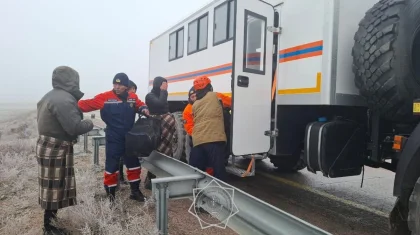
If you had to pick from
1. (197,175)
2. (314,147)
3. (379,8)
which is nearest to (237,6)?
(379,8)

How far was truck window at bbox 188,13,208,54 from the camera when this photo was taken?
5703mm

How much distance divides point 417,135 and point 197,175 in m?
1.87

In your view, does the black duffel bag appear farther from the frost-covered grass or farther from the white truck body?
the white truck body

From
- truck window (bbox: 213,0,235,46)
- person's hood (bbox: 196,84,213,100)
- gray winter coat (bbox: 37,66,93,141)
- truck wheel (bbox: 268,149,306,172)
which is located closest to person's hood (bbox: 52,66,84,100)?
gray winter coat (bbox: 37,66,93,141)

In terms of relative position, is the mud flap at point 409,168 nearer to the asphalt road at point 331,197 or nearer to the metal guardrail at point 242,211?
the asphalt road at point 331,197

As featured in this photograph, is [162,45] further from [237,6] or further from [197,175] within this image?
[197,175]

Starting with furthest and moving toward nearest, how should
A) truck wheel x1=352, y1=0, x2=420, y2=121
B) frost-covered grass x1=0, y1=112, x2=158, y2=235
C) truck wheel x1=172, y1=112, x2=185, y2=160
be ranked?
truck wheel x1=172, y1=112, x2=185, y2=160
frost-covered grass x1=0, y1=112, x2=158, y2=235
truck wheel x1=352, y1=0, x2=420, y2=121

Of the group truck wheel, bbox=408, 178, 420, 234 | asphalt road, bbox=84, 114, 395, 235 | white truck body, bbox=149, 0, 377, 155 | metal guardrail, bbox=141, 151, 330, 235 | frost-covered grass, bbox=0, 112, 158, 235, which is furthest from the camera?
asphalt road, bbox=84, 114, 395, 235

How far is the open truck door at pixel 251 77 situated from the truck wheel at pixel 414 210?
2121 mm

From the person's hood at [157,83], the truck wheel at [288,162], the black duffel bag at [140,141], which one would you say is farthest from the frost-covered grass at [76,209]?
the truck wheel at [288,162]

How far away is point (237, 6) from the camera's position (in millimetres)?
4293

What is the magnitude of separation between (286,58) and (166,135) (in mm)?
2176

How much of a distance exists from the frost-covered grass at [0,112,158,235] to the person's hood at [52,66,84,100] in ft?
4.22

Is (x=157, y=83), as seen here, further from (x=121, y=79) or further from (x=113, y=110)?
(x=113, y=110)
